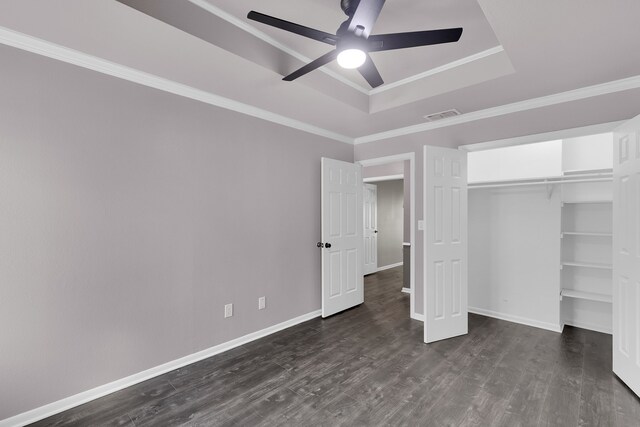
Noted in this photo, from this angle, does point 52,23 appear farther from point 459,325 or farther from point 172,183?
point 459,325

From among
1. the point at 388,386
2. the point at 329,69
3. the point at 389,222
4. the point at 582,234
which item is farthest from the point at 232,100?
the point at 389,222

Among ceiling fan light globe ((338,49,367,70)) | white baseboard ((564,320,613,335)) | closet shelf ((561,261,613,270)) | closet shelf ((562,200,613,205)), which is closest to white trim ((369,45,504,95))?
ceiling fan light globe ((338,49,367,70))

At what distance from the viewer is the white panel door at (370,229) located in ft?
22.3

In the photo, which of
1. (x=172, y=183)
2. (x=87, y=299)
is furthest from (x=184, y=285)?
(x=172, y=183)

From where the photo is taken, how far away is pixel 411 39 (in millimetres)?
1709

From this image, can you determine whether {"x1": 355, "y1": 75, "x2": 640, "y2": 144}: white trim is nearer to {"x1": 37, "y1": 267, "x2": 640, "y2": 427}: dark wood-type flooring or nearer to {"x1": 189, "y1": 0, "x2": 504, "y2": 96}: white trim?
{"x1": 189, "y1": 0, "x2": 504, "y2": 96}: white trim

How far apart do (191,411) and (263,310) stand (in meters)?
1.34

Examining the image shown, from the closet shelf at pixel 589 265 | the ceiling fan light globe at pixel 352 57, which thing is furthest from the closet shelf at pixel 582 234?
the ceiling fan light globe at pixel 352 57

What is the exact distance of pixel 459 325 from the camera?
340 cm

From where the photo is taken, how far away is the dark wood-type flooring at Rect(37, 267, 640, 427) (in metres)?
2.07

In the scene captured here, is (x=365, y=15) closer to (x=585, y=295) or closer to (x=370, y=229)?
(x=585, y=295)

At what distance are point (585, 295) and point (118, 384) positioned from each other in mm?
4731

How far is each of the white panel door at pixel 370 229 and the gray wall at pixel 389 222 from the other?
235 mm

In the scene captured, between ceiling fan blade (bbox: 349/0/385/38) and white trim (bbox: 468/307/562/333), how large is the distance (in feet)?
12.5
